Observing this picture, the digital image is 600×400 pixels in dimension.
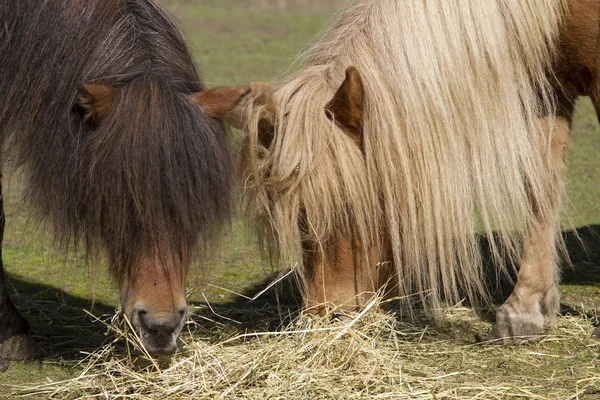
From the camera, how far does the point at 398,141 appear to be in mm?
3459

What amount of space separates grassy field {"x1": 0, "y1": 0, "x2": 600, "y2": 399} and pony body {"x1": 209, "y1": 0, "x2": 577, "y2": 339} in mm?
296

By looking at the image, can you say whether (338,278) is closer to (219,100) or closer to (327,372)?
(327,372)

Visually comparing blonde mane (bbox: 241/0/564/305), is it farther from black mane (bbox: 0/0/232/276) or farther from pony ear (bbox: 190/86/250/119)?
black mane (bbox: 0/0/232/276)

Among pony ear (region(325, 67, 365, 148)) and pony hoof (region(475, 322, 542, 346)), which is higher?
pony ear (region(325, 67, 365, 148))

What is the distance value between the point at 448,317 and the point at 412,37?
157 centimetres

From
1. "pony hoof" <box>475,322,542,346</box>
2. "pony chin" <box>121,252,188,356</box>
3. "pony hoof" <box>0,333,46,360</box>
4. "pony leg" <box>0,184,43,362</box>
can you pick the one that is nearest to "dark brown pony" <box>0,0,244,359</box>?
"pony chin" <box>121,252,188,356</box>

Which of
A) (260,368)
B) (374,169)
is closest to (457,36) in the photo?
(374,169)

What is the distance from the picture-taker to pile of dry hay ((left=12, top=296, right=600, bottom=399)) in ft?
10.7

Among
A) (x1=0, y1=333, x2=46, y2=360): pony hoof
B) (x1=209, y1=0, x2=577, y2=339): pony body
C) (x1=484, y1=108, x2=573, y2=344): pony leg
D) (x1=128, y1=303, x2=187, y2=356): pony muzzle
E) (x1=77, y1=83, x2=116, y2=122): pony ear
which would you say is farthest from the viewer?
(x1=484, y1=108, x2=573, y2=344): pony leg

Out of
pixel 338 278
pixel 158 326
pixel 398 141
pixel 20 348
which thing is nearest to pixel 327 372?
pixel 338 278

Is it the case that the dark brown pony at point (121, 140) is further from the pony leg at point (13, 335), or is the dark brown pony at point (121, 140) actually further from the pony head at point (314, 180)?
the pony leg at point (13, 335)

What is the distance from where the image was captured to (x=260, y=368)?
341cm

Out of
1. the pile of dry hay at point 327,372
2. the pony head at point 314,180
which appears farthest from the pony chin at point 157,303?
the pony head at point 314,180

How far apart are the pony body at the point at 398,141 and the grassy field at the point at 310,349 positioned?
0.30m
